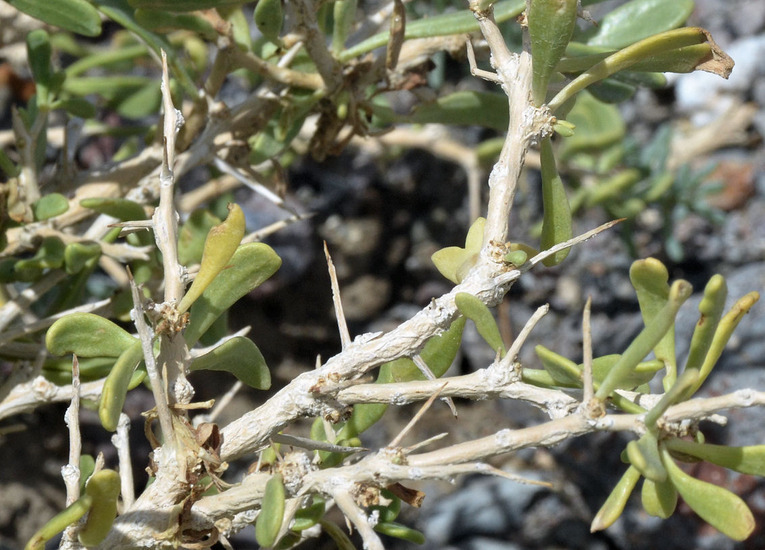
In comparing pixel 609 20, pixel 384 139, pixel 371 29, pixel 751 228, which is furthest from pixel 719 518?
pixel 751 228

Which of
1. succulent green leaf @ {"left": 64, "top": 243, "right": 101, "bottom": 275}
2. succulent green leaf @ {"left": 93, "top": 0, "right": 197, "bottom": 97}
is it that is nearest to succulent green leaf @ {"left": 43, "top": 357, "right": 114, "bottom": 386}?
succulent green leaf @ {"left": 64, "top": 243, "right": 101, "bottom": 275}

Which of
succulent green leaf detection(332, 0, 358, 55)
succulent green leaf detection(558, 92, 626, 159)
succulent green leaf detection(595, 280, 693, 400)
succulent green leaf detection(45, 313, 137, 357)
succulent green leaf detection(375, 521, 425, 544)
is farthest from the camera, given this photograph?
succulent green leaf detection(558, 92, 626, 159)

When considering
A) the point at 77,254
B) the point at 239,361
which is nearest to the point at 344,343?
the point at 239,361

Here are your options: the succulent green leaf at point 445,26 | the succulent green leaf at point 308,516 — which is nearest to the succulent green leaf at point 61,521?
the succulent green leaf at point 308,516

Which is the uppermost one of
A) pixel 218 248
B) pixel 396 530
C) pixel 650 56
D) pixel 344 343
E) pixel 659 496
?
pixel 650 56

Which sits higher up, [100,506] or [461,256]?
[461,256]

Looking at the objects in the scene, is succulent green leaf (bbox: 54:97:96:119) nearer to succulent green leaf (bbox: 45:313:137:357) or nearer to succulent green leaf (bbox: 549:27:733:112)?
succulent green leaf (bbox: 45:313:137:357)

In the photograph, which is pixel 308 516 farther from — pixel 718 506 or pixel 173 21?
pixel 173 21
